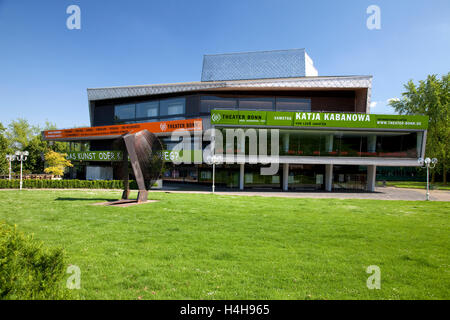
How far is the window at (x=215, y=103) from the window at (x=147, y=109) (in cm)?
847

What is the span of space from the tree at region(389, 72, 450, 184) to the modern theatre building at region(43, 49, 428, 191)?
86.5 feet

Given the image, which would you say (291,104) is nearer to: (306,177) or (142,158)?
(306,177)

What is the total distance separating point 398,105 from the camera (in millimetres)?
59906

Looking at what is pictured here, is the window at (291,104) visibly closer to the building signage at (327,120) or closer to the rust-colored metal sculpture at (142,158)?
the building signage at (327,120)

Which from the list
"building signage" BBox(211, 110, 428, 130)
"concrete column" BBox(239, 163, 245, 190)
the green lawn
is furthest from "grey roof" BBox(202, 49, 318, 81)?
the green lawn

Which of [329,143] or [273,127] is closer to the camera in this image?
[273,127]

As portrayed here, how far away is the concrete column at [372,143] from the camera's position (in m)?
30.0

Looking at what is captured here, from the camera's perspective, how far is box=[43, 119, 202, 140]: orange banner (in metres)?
31.1

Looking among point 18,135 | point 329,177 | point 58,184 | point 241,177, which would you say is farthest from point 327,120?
point 18,135

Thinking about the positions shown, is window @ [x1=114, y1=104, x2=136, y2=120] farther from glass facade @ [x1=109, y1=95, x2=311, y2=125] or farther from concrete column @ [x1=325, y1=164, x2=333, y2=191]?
concrete column @ [x1=325, y1=164, x2=333, y2=191]

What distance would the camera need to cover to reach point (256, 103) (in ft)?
117

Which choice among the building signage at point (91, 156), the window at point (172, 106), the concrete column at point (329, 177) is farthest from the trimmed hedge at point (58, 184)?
the concrete column at point (329, 177)

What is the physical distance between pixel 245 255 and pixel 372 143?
30634 mm
